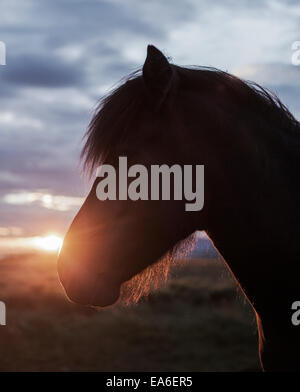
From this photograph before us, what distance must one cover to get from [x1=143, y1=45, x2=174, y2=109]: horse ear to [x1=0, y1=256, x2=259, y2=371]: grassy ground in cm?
635

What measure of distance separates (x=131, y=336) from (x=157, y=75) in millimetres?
14550

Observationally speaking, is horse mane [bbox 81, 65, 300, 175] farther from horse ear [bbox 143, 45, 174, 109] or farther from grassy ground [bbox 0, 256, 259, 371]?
grassy ground [bbox 0, 256, 259, 371]

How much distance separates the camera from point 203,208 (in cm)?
272

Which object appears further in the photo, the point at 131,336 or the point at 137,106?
the point at 131,336

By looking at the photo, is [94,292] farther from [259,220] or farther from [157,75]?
[157,75]

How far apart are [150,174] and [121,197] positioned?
0.20m

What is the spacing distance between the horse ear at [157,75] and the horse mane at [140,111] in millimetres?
81

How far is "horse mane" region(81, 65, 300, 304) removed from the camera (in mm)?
2701

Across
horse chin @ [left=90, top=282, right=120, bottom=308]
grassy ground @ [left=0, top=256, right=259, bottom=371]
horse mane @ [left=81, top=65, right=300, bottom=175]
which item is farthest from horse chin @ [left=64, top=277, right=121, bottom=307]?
grassy ground @ [left=0, top=256, right=259, bottom=371]

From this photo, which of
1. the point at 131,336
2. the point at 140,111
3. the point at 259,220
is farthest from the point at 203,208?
the point at 131,336

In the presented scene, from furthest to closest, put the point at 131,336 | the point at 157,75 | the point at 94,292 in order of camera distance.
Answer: the point at 131,336 → the point at 94,292 → the point at 157,75
